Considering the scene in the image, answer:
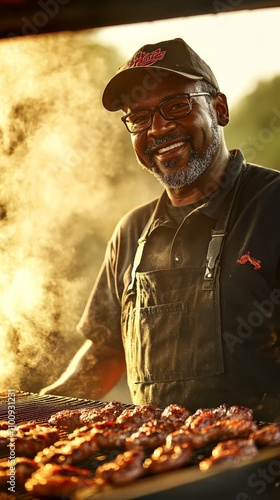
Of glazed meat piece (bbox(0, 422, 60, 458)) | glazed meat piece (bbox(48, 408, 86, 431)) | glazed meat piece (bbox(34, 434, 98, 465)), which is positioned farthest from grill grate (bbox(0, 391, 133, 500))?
glazed meat piece (bbox(34, 434, 98, 465))

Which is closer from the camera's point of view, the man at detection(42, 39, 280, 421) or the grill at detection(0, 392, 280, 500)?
the grill at detection(0, 392, 280, 500)

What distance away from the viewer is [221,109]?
403 centimetres

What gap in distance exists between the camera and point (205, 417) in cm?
277

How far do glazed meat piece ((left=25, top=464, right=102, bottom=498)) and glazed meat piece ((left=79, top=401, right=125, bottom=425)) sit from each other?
0.81m

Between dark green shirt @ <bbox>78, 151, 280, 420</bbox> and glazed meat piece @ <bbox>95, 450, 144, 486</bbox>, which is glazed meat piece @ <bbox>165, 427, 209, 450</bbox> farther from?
dark green shirt @ <bbox>78, 151, 280, 420</bbox>

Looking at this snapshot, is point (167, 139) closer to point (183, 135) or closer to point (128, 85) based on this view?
point (183, 135)

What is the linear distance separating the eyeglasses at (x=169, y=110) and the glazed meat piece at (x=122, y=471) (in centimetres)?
225

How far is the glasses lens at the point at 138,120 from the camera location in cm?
397

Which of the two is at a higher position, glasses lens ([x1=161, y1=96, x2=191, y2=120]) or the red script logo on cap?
→ the red script logo on cap

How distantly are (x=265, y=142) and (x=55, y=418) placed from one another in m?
2.24

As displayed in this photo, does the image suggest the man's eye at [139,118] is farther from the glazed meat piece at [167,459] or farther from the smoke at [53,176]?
the glazed meat piece at [167,459]

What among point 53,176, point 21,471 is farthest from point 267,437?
point 53,176

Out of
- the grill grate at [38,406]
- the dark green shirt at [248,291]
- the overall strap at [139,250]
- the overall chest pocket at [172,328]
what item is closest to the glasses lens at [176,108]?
the dark green shirt at [248,291]

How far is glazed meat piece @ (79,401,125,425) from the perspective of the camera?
3080 mm
